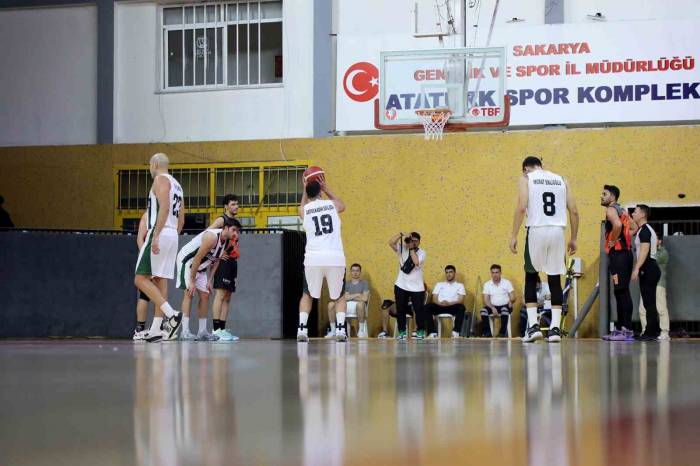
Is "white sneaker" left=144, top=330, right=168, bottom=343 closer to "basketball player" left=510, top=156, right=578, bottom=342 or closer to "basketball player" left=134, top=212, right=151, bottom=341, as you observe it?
"basketball player" left=134, top=212, right=151, bottom=341

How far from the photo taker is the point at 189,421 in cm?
394

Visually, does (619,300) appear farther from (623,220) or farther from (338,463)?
(338,463)

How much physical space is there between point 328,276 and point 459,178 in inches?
358

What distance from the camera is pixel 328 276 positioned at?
1410 cm

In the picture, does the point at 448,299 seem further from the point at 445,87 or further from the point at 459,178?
the point at 445,87

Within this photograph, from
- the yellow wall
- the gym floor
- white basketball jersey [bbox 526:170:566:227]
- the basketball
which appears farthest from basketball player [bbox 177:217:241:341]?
the gym floor

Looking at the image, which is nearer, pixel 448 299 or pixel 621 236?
pixel 621 236

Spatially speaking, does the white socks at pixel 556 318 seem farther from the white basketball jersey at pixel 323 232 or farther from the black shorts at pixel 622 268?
the black shorts at pixel 622 268

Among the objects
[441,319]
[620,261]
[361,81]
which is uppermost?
[361,81]

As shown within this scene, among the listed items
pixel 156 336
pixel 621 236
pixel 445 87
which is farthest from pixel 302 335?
pixel 445 87

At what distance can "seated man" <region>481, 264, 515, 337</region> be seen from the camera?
21703 millimetres

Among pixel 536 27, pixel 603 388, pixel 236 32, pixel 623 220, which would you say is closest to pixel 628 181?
pixel 536 27

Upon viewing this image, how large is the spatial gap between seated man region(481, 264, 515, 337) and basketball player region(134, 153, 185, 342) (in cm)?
946

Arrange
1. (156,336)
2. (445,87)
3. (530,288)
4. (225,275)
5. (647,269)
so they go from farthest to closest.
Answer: (445,87) < (647,269) < (225,275) < (156,336) < (530,288)
